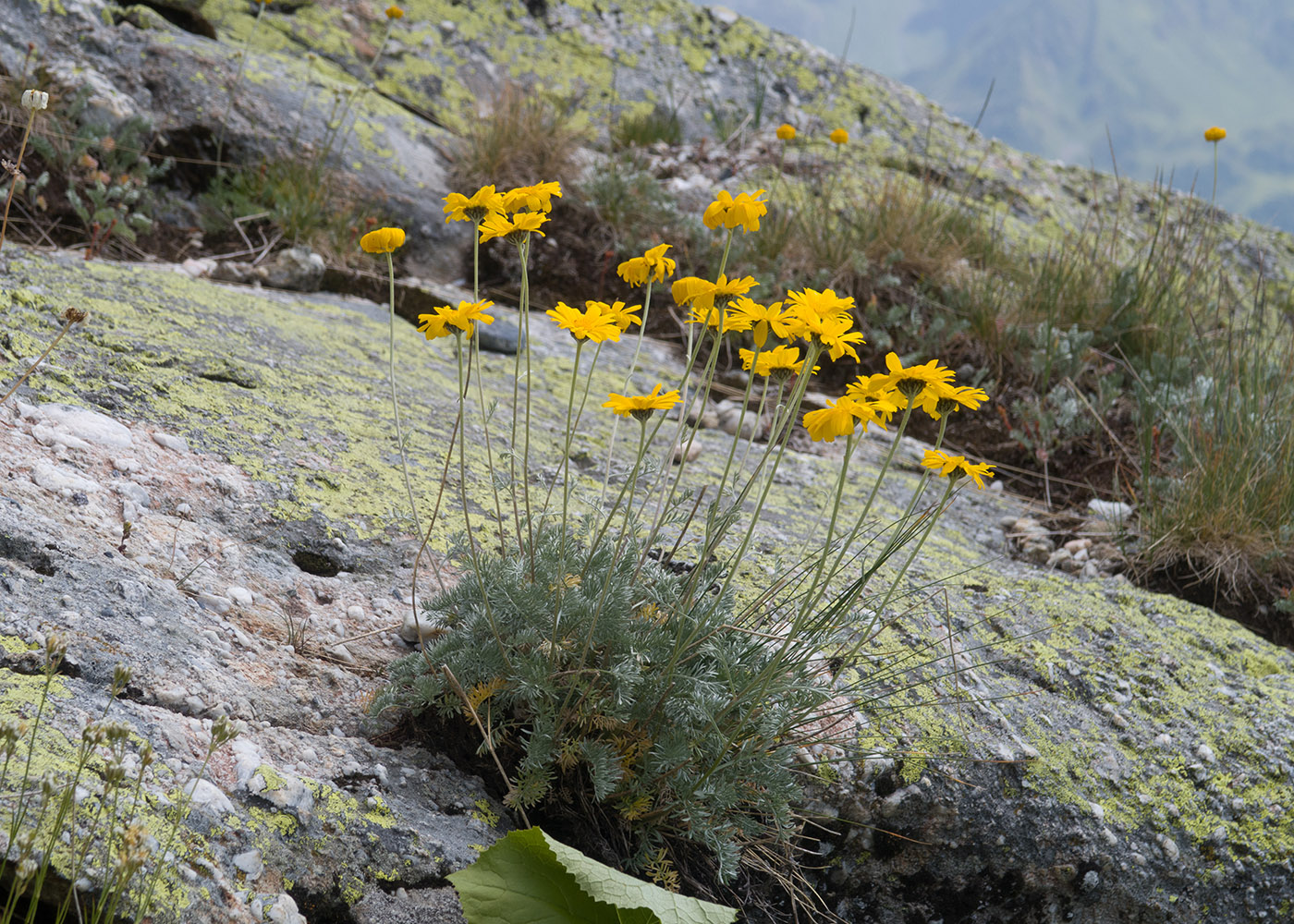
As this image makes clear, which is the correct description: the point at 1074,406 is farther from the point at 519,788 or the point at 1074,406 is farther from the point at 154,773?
the point at 154,773

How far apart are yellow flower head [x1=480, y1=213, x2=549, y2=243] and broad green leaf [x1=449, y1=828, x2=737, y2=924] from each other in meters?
0.95

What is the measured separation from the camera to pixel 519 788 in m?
1.42

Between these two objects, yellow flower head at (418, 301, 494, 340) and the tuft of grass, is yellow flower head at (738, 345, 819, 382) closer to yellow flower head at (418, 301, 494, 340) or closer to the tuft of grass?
yellow flower head at (418, 301, 494, 340)

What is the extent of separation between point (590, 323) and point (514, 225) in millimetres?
218

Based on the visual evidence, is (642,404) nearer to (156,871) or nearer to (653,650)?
(653,650)

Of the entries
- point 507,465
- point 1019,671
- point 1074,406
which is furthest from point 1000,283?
point 507,465

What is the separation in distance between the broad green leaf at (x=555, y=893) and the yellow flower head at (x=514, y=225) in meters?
0.95

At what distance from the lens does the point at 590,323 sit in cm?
134

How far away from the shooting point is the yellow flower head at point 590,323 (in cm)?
130

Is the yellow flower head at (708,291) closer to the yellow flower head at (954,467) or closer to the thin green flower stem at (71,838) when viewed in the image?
the yellow flower head at (954,467)

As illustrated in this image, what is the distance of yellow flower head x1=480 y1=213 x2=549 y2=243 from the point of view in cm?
136

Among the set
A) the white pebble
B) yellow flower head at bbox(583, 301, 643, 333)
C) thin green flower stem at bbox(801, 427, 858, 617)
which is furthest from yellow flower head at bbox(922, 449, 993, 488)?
the white pebble

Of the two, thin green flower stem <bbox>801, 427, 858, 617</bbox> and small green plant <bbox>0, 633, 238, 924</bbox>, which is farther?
thin green flower stem <bbox>801, 427, 858, 617</bbox>

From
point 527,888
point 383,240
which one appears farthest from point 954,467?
point 383,240
